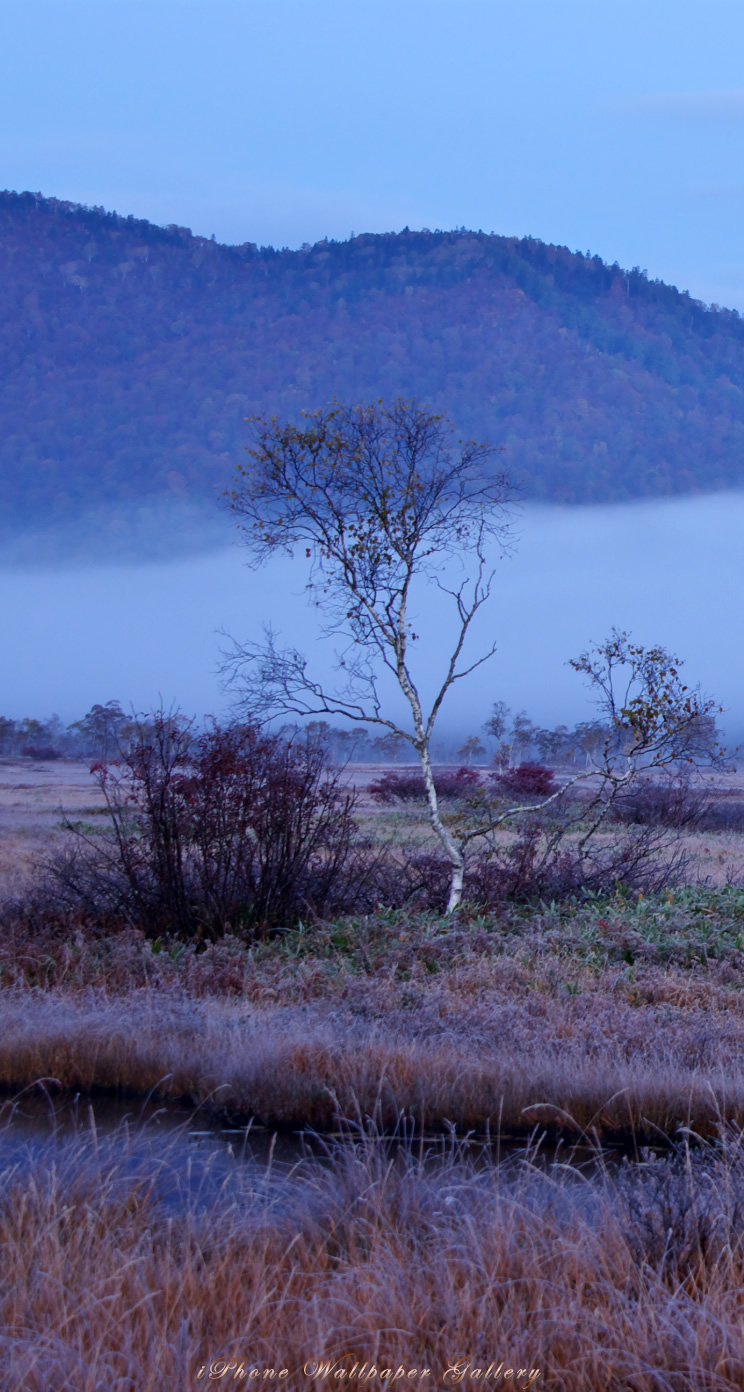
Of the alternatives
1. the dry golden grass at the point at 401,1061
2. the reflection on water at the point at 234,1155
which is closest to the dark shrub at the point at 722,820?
the dry golden grass at the point at 401,1061

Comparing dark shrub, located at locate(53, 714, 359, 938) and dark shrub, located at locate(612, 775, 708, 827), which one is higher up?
dark shrub, located at locate(53, 714, 359, 938)

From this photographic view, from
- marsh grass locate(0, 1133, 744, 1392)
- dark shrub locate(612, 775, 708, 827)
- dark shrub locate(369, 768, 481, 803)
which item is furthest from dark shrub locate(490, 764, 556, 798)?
marsh grass locate(0, 1133, 744, 1392)

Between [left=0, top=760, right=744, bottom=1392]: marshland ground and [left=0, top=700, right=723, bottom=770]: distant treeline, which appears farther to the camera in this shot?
[left=0, top=700, right=723, bottom=770]: distant treeline

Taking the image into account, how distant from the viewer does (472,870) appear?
13.3 metres

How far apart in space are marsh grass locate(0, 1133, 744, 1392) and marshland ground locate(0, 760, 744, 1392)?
0.01m

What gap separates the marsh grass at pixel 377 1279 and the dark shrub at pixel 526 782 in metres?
31.5

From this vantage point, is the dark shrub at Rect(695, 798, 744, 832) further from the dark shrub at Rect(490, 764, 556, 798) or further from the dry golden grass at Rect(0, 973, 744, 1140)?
the dry golden grass at Rect(0, 973, 744, 1140)

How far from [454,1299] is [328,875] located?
834cm

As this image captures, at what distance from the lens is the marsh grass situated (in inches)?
119

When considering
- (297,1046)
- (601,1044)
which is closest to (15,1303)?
(297,1046)

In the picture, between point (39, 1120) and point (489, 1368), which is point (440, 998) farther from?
point (489, 1368)

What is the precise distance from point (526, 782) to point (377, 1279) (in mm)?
33748

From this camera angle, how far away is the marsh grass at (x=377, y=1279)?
303cm

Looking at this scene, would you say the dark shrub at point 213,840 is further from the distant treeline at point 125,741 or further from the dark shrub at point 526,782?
the distant treeline at point 125,741
